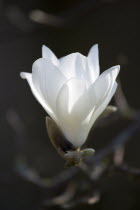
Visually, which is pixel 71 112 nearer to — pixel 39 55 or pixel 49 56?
pixel 49 56

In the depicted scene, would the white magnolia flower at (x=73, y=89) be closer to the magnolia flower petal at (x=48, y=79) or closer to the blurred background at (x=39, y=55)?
the magnolia flower petal at (x=48, y=79)

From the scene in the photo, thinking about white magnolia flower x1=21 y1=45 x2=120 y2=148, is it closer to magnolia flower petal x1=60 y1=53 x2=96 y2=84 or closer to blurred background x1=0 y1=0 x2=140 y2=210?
magnolia flower petal x1=60 y1=53 x2=96 y2=84

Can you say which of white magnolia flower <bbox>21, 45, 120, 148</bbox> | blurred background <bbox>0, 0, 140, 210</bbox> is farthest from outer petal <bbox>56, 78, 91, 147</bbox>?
blurred background <bbox>0, 0, 140, 210</bbox>

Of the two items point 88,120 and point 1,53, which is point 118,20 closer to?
point 1,53

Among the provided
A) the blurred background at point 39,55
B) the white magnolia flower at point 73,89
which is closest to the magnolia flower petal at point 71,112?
the white magnolia flower at point 73,89

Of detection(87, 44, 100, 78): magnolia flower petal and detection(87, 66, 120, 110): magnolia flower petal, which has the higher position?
detection(87, 44, 100, 78): magnolia flower petal

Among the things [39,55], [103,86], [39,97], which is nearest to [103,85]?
[103,86]

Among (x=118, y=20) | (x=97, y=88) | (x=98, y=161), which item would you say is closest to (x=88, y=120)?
(x=97, y=88)
